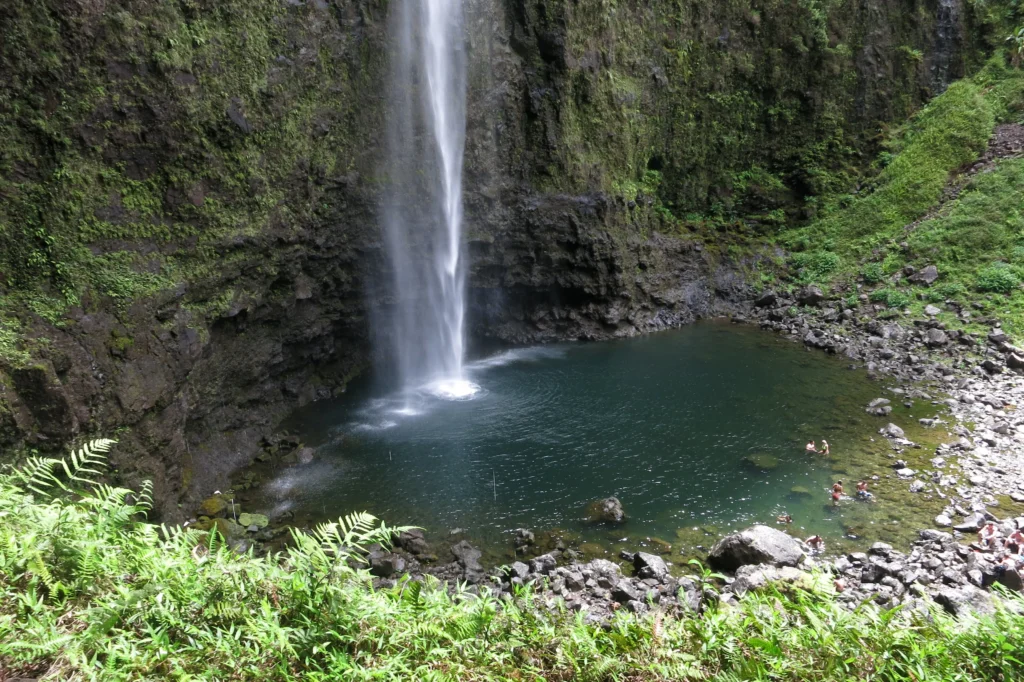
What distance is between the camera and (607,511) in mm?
11250

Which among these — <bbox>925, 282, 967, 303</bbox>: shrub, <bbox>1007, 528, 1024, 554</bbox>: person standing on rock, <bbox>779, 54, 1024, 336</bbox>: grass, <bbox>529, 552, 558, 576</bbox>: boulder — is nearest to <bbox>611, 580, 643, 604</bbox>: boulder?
<bbox>529, 552, 558, 576</bbox>: boulder

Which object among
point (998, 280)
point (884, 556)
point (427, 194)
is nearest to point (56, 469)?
point (427, 194)

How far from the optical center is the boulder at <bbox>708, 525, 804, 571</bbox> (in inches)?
363

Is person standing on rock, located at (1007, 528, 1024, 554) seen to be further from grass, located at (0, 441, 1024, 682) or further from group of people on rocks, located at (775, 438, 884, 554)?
grass, located at (0, 441, 1024, 682)

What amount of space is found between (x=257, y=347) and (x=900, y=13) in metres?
30.5

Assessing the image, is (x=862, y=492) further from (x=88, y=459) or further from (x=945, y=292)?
(x=945, y=292)

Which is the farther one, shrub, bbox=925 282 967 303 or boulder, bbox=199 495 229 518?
shrub, bbox=925 282 967 303

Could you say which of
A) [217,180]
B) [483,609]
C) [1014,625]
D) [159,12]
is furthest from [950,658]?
[159,12]

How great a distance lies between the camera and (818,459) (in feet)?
42.9

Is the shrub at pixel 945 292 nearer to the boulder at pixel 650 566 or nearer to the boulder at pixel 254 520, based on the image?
the boulder at pixel 650 566

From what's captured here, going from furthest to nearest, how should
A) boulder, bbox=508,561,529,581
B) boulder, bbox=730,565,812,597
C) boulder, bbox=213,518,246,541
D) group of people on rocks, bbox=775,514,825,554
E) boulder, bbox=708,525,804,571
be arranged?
boulder, bbox=213,518,246,541, group of people on rocks, bbox=775,514,825,554, boulder, bbox=508,561,529,581, boulder, bbox=708,525,804,571, boulder, bbox=730,565,812,597

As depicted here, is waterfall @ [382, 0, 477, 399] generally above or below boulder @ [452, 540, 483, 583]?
above

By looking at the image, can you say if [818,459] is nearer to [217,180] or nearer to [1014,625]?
[1014,625]

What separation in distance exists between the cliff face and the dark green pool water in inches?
105
